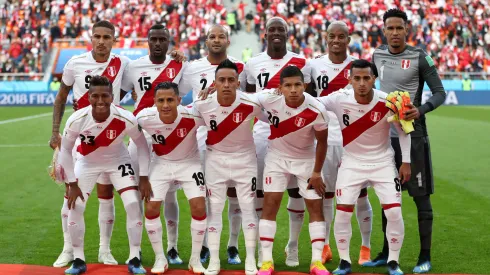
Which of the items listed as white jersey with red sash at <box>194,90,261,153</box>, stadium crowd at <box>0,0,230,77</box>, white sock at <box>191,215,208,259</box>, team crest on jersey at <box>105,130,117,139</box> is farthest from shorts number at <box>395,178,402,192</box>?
stadium crowd at <box>0,0,230,77</box>

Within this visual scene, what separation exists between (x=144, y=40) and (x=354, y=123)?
95.4ft

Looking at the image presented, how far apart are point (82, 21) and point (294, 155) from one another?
1269 inches

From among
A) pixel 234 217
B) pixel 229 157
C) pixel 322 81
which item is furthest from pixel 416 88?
pixel 234 217

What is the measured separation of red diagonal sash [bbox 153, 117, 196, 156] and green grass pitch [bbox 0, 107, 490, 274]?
4.03 feet

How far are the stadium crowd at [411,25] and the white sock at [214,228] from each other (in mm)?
27669

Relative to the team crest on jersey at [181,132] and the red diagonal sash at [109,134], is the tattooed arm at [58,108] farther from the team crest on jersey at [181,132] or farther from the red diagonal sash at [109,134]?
the team crest on jersey at [181,132]

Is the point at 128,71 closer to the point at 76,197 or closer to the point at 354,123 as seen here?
the point at 76,197

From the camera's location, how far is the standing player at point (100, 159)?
7039 mm

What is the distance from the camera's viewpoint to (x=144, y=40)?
35.2 m

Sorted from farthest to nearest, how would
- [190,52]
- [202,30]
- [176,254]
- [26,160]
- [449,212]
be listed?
1. [202,30]
2. [190,52]
3. [26,160]
4. [449,212]
5. [176,254]

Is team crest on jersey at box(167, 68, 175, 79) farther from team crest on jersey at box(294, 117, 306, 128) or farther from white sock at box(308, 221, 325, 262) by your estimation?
white sock at box(308, 221, 325, 262)

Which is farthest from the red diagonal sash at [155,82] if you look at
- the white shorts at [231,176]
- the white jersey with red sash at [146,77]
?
the white shorts at [231,176]

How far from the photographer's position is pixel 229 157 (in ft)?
23.7

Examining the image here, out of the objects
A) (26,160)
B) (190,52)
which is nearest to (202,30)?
(190,52)
